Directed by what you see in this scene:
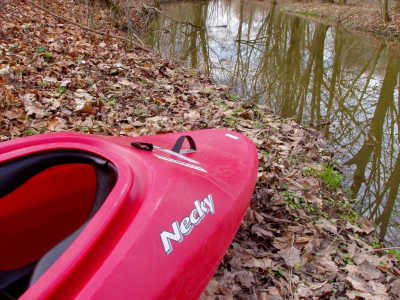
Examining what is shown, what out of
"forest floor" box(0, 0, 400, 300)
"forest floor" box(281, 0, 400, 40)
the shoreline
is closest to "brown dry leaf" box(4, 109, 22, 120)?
"forest floor" box(0, 0, 400, 300)

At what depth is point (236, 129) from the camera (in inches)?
153

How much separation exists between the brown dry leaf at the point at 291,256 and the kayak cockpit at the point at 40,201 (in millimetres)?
1397

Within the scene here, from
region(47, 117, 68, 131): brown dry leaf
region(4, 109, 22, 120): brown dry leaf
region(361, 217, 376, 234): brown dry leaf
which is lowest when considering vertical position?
region(361, 217, 376, 234): brown dry leaf

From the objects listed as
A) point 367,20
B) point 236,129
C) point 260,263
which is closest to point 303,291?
point 260,263

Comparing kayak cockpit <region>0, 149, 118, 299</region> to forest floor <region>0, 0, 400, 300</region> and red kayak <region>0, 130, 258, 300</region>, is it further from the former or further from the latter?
forest floor <region>0, 0, 400, 300</region>

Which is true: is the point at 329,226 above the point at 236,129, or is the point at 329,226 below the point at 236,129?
below

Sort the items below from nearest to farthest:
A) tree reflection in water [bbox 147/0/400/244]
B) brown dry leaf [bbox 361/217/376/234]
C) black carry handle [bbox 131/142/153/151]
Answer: black carry handle [bbox 131/142/153/151]
brown dry leaf [bbox 361/217/376/234]
tree reflection in water [bbox 147/0/400/244]

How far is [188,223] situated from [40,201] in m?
0.93

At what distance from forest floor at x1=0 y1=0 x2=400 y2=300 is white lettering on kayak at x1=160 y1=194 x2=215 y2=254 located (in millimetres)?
567

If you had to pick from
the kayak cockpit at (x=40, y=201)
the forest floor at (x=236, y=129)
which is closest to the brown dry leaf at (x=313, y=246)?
the forest floor at (x=236, y=129)

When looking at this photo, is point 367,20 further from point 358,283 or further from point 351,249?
point 358,283

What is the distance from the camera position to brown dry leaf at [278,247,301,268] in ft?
6.81

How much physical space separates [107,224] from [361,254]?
2.06m

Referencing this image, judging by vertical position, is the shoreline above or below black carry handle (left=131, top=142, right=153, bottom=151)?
above
